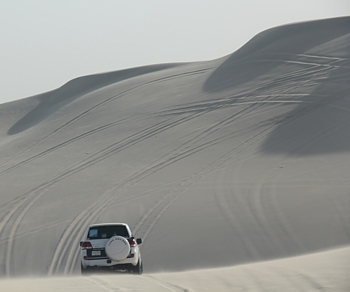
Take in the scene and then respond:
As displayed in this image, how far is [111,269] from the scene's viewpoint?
527 inches

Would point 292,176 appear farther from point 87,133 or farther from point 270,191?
point 87,133

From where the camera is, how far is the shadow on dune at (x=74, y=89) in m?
44.2

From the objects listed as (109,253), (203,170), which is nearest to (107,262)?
(109,253)

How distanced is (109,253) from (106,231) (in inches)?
39.3

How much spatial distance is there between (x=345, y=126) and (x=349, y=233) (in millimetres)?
11426

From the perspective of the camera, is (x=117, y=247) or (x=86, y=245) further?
(x=86, y=245)

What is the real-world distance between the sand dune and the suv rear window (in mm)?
1240

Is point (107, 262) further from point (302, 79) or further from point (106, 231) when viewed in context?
point (302, 79)

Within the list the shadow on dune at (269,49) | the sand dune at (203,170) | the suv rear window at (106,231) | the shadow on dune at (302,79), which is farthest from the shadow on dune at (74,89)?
the suv rear window at (106,231)

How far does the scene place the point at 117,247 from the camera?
42.9 ft

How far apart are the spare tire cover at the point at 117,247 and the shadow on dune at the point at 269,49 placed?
23.6 m

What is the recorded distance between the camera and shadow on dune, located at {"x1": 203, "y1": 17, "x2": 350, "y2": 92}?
3738 cm

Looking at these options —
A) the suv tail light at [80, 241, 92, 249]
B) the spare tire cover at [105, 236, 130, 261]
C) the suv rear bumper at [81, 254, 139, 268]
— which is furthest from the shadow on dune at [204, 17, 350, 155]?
the spare tire cover at [105, 236, 130, 261]

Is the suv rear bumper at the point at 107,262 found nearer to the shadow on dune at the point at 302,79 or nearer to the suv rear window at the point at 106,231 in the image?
the suv rear window at the point at 106,231
